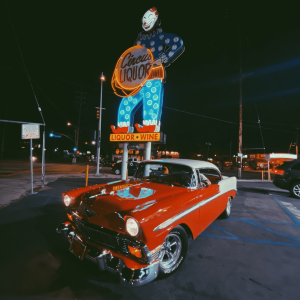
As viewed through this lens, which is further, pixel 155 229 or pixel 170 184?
pixel 170 184

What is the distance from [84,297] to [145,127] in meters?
9.94

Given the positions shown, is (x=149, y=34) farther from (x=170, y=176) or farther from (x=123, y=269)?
(x=123, y=269)

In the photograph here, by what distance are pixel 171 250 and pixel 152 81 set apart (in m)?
10.6

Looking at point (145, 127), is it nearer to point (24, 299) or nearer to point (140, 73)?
point (140, 73)

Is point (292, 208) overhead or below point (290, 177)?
below

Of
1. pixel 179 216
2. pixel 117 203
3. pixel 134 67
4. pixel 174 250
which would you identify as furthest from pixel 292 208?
pixel 134 67

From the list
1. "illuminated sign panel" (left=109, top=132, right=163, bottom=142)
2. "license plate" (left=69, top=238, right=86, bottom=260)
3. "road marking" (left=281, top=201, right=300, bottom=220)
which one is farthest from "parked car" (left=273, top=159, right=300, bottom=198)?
"license plate" (left=69, top=238, right=86, bottom=260)

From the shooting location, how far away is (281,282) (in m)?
2.59

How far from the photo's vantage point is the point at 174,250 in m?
2.85

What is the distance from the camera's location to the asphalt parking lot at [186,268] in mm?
2336

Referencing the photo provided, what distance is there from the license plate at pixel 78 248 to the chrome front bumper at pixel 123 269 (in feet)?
0.32

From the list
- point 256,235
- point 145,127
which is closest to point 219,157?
point 145,127

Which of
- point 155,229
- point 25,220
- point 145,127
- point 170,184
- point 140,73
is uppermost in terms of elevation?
point 140,73

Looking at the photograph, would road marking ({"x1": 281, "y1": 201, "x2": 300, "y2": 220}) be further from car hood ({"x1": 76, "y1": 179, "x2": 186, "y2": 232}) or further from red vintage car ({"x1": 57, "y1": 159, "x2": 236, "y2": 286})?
car hood ({"x1": 76, "y1": 179, "x2": 186, "y2": 232})
